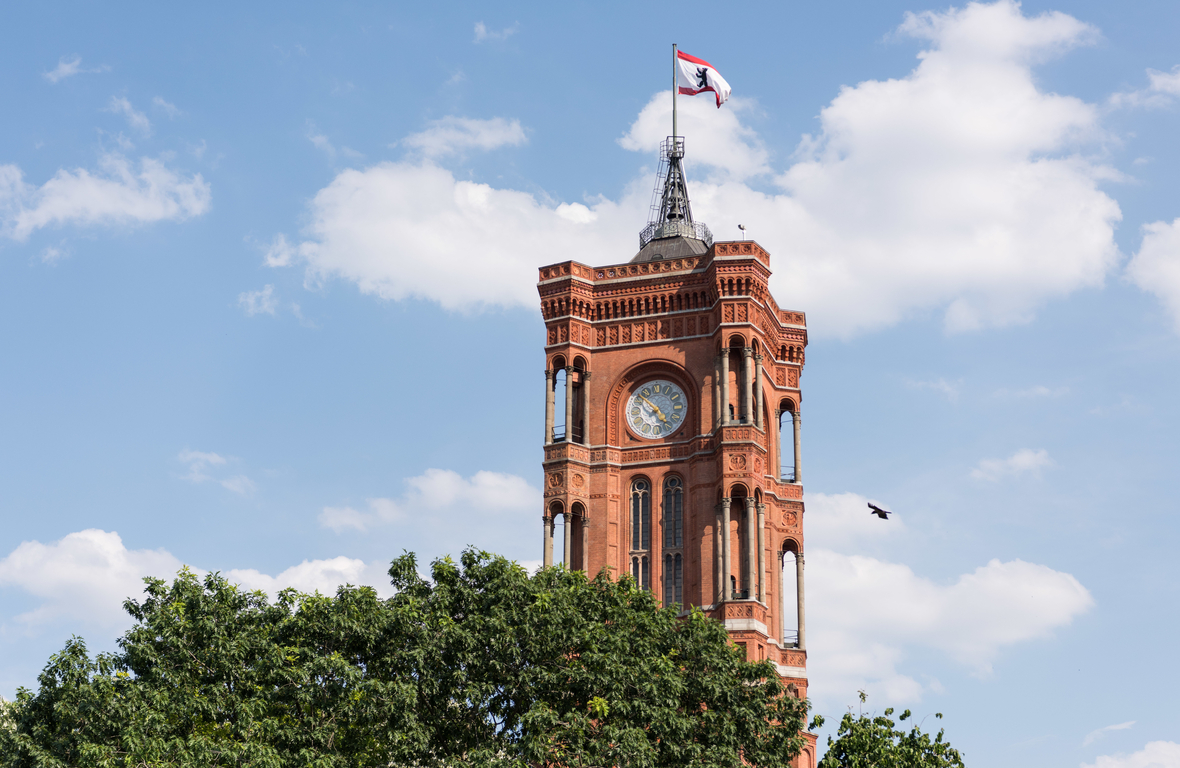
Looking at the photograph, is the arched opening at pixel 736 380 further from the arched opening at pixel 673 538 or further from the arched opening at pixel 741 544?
the arched opening at pixel 673 538

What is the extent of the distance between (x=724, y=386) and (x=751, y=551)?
7.50m

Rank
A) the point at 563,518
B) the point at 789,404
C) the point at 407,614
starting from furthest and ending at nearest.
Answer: the point at 789,404, the point at 563,518, the point at 407,614

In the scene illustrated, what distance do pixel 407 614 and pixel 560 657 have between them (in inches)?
171

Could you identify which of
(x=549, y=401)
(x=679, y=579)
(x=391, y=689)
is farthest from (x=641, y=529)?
(x=391, y=689)

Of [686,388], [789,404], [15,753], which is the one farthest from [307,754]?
[789,404]

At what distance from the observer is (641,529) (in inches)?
2525

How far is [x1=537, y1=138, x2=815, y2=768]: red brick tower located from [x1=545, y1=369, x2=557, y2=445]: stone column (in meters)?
0.09

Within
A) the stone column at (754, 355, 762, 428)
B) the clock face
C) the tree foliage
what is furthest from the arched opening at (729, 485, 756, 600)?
the tree foliage

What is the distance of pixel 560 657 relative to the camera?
127 feet

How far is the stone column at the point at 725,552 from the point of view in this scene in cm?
6003

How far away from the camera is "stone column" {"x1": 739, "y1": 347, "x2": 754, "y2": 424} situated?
63375 millimetres

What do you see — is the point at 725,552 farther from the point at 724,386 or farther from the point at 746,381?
the point at 746,381

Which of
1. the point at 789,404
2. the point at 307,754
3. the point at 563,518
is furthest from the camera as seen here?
the point at 789,404

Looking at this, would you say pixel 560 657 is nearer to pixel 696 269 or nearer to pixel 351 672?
pixel 351 672
